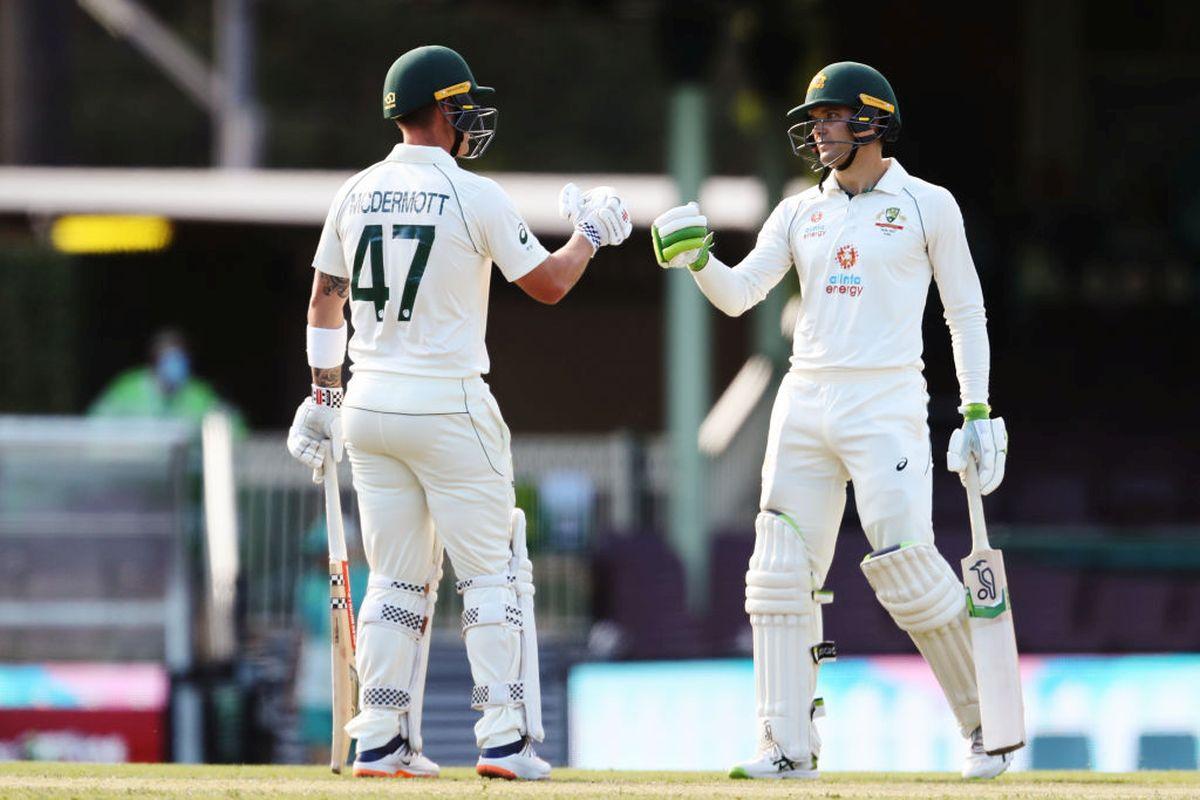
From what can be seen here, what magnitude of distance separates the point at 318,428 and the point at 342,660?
0.73m

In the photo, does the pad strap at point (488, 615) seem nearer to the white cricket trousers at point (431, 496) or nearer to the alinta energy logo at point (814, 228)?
the white cricket trousers at point (431, 496)

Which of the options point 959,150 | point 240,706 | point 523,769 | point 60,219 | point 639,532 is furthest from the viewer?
point 959,150

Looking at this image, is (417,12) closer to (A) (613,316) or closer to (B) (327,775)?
(A) (613,316)

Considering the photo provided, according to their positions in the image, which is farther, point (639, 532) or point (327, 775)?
point (639, 532)

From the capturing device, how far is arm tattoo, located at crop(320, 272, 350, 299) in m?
7.57

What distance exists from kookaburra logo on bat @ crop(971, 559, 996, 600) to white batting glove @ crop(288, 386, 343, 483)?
78.2 inches

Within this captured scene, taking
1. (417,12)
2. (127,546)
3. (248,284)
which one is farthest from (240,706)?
(417,12)

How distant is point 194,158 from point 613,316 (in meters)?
22.6

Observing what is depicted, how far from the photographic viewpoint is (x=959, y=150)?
21.1 metres

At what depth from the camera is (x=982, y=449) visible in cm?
763

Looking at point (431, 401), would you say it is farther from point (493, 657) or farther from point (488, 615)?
point (493, 657)

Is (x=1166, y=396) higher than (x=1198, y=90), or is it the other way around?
(x=1198, y=90)

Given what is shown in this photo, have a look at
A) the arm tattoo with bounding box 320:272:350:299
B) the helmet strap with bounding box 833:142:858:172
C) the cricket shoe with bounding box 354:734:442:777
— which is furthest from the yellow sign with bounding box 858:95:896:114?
the cricket shoe with bounding box 354:734:442:777

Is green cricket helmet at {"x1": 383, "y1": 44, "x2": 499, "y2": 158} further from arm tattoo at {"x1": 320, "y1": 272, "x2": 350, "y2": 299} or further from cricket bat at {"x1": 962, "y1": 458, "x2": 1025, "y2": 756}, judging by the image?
cricket bat at {"x1": 962, "y1": 458, "x2": 1025, "y2": 756}
